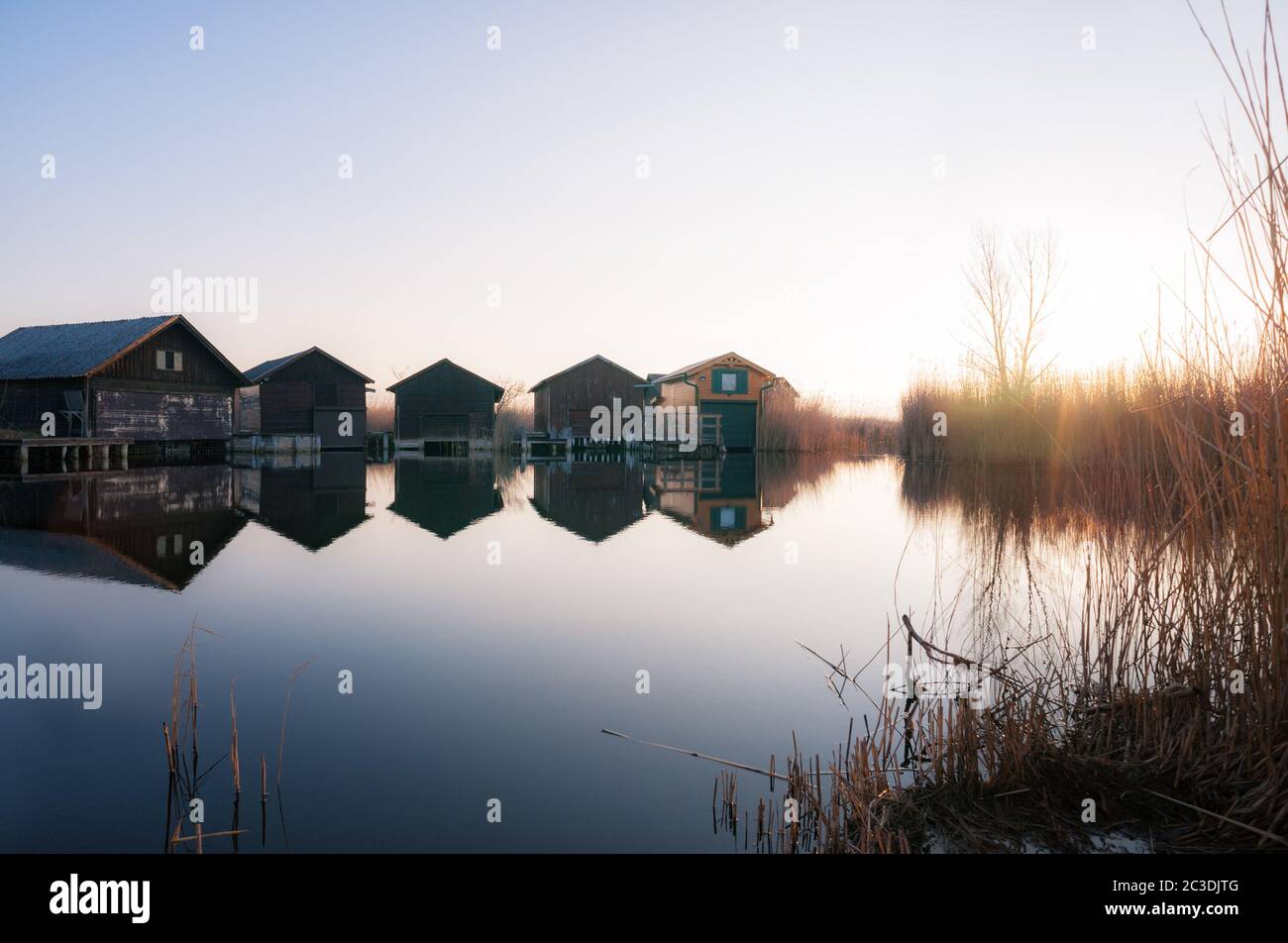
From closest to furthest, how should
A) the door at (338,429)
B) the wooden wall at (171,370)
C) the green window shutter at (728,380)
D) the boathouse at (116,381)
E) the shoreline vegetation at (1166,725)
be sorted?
the shoreline vegetation at (1166,725) → the boathouse at (116,381) → the wooden wall at (171,370) → the door at (338,429) → the green window shutter at (728,380)

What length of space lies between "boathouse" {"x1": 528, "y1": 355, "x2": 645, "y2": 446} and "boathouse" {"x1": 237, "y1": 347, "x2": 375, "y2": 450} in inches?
420

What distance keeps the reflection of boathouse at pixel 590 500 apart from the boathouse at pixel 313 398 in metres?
17.8

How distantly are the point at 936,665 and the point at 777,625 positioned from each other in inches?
79.5

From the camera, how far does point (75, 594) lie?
25.9ft

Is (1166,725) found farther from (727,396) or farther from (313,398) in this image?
(313,398)

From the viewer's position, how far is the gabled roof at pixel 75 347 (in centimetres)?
3033

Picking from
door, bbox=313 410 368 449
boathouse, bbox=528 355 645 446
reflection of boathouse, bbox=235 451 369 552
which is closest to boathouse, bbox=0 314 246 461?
reflection of boathouse, bbox=235 451 369 552

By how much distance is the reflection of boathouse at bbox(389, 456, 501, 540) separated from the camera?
47.4 feet

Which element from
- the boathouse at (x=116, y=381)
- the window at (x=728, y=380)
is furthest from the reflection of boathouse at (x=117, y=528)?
the window at (x=728, y=380)

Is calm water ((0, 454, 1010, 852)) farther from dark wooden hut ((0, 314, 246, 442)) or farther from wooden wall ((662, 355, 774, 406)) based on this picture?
wooden wall ((662, 355, 774, 406))

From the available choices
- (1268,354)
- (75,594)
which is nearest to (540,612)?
(75,594)

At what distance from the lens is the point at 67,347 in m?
32.7

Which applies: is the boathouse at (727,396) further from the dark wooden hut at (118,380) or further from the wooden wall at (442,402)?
the dark wooden hut at (118,380)

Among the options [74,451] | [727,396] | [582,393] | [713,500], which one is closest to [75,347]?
[74,451]
